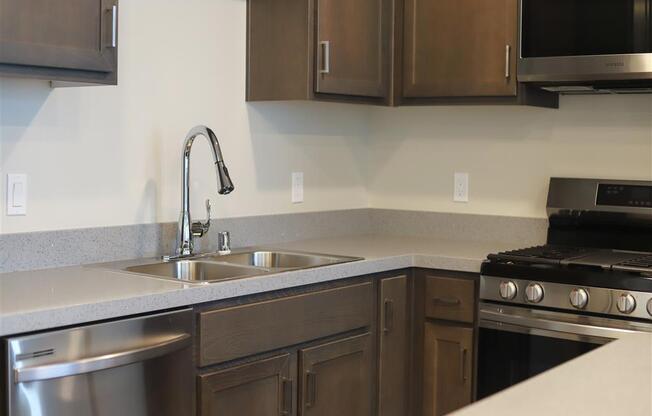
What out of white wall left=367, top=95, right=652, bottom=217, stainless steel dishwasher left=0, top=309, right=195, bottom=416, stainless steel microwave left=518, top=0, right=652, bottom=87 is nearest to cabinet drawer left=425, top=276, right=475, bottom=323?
white wall left=367, top=95, right=652, bottom=217

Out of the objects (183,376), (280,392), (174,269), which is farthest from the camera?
(174,269)

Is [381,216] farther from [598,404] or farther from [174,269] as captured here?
[598,404]

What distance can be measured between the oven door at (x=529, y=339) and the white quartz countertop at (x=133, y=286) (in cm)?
20

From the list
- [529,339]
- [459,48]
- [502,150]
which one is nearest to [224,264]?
[529,339]

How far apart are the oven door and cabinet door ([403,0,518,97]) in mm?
845

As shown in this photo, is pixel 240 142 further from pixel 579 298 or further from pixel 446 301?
pixel 579 298

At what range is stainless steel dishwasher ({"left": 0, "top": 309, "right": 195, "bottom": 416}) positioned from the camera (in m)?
2.06

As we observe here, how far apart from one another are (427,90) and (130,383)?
179 centimetres

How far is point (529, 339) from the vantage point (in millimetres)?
3027

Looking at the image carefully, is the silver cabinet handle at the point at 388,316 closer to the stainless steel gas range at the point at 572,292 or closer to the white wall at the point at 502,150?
the stainless steel gas range at the point at 572,292

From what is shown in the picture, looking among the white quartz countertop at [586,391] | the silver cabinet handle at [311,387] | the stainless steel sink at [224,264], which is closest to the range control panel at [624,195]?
the stainless steel sink at [224,264]

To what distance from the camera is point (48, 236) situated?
2.77 m

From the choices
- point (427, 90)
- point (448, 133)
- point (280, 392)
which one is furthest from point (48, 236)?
point (448, 133)

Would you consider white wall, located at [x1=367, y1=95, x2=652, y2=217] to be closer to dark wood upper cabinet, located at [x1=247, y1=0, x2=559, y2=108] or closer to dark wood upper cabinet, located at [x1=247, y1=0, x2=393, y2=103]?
dark wood upper cabinet, located at [x1=247, y1=0, x2=559, y2=108]
